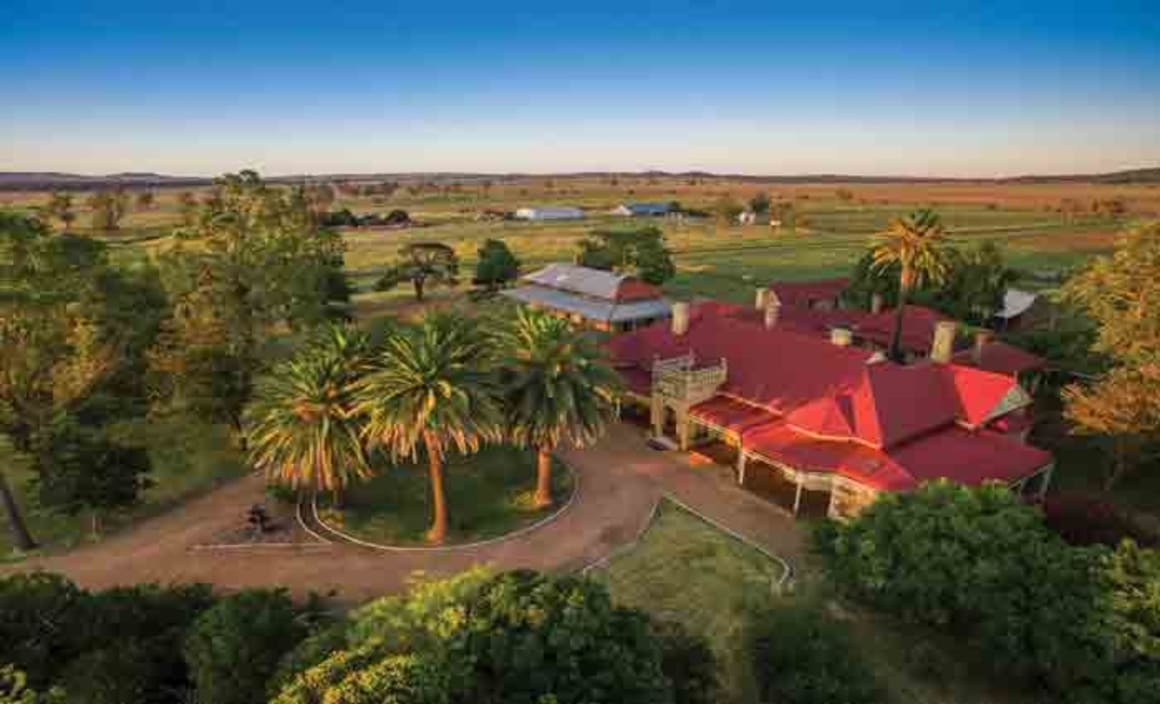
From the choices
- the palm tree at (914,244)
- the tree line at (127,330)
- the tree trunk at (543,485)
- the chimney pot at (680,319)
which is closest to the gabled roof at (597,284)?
the chimney pot at (680,319)

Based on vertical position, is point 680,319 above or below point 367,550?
above

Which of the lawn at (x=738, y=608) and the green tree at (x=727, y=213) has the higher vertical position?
the green tree at (x=727, y=213)

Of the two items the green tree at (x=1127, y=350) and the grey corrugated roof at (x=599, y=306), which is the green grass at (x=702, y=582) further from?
the grey corrugated roof at (x=599, y=306)

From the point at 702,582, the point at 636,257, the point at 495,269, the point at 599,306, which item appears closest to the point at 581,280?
the point at 599,306

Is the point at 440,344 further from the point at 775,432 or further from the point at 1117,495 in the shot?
→ the point at 1117,495

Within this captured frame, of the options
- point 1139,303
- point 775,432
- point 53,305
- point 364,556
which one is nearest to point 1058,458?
point 1139,303

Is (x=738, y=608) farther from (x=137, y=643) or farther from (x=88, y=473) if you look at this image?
(x=88, y=473)
